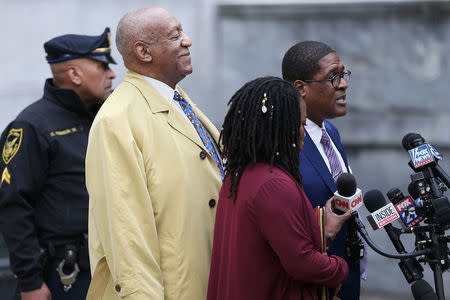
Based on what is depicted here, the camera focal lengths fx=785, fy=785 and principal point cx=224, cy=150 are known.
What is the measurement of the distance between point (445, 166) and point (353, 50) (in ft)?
4.03

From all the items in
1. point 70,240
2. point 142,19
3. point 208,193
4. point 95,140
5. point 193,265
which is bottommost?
point 70,240

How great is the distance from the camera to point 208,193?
353 centimetres

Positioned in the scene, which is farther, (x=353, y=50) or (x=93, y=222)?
(x=353, y=50)

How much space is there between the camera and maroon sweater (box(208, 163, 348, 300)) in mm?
2982

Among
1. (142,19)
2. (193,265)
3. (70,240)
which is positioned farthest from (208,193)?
(70,240)

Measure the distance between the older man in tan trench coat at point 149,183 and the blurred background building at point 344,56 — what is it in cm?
293

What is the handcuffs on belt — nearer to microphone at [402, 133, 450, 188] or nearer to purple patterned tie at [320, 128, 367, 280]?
purple patterned tie at [320, 128, 367, 280]

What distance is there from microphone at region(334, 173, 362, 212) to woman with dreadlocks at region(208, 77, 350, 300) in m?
0.20

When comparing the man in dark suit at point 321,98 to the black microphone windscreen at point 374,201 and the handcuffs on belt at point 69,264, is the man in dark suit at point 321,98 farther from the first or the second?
the handcuffs on belt at point 69,264

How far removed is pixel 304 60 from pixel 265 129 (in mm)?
907

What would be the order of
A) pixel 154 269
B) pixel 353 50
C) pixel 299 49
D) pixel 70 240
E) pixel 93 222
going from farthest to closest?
pixel 353 50 → pixel 70 240 → pixel 299 49 → pixel 93 222 → pixel 154 269

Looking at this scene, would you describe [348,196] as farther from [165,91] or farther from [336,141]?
[165,91]

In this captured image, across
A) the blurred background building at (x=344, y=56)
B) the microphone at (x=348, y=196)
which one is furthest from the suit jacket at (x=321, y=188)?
the blurred background building at (x=344, y=56)

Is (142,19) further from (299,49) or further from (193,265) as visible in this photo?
(193,265)
